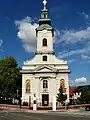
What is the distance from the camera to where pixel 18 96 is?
72500mm

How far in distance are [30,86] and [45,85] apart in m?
3.38

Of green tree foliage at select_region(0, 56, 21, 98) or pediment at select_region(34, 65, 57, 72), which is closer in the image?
pediment at select_region(34, 65, 57, 72)

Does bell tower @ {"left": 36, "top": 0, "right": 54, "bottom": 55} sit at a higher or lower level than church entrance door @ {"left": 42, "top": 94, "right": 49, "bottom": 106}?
higher

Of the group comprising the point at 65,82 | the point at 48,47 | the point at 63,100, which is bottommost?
the point at 63,100

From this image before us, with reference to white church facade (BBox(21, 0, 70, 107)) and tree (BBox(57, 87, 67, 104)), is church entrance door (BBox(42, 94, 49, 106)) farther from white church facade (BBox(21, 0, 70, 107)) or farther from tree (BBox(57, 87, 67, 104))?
tree (BBox(57, 87, 67, 104))

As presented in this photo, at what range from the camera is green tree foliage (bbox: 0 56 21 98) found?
72625 mm

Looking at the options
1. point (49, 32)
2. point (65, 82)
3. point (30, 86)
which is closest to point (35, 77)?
point (30, 86)

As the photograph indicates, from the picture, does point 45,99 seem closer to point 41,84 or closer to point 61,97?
point 41,84

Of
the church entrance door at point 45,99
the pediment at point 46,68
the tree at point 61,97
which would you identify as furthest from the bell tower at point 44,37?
the tree at point 61,97

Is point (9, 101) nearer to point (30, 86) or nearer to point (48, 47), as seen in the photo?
point (30, 86)

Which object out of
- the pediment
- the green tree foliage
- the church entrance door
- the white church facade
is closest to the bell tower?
the white church facade

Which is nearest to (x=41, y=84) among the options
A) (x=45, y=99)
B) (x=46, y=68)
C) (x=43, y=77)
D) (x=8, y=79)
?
(x=43, y=77)

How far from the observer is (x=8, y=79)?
7325 centimetres

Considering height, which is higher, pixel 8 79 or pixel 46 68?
pixel 46 68
